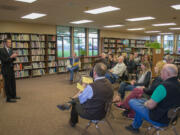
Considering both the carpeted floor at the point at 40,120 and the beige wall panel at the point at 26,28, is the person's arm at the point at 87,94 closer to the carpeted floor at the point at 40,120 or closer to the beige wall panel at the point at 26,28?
the carpeted floor at the point at 40,120

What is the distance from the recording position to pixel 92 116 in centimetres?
226

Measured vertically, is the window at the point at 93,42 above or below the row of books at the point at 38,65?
above

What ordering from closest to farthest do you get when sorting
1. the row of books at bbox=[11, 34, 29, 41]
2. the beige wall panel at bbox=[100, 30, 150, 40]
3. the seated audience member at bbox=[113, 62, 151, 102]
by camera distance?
1. the seated audience member at bbox=[113, 62, 151, 102]
2. the row of books at bbox=[11, 34, 29, 41]
3. the beige wall panel at bbox=[100, 30, 150, 40]

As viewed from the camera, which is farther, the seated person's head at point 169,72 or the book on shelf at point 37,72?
the book on shelf at point 37,72

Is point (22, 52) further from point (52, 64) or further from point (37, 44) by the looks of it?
point (52, 64)

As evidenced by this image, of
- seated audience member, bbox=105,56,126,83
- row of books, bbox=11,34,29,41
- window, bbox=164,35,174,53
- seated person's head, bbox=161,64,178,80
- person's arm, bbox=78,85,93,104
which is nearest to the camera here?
seated person's head, bbox=161,64,178,80

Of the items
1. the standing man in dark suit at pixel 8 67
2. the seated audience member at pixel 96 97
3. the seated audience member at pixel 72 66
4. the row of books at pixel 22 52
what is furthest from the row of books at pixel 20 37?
the seated audience member at pixel 96 97

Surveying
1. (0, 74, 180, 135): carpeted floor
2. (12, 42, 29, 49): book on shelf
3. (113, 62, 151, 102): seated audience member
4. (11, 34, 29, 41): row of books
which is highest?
(11, 34, 29, 41): row of books

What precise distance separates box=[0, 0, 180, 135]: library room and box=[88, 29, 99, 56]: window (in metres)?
0.06

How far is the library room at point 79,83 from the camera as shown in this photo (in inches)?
85.8

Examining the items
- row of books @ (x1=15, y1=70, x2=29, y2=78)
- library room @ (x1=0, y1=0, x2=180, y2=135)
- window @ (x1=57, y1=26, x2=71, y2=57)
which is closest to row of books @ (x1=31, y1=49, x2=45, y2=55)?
library room @ (x1=0, y1=0, x2=180, y2=135)

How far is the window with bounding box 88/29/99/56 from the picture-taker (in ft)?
35.9

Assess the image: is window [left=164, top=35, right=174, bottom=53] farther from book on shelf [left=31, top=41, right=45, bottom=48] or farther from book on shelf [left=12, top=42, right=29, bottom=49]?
book on shelf [left=12, top=42, right=29, bottom=49]

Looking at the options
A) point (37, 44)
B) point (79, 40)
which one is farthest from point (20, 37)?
point (79, 40)
